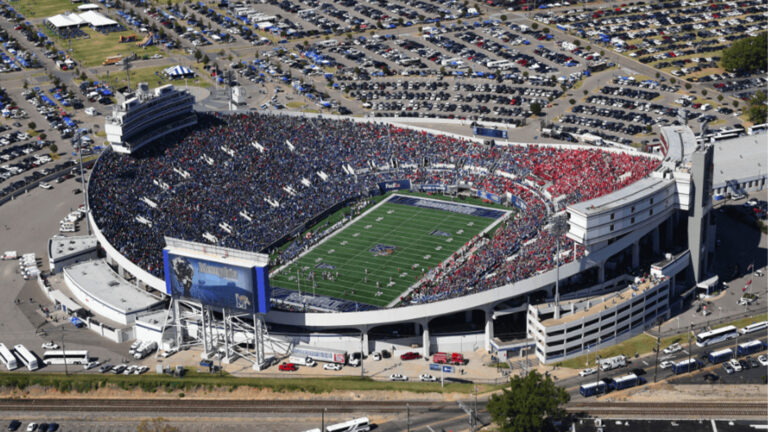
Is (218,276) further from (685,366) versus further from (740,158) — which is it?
(740,158)

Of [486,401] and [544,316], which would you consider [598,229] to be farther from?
[486,401]

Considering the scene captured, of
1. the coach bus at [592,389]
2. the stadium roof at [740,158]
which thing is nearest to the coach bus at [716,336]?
the coach bus at [592,389]

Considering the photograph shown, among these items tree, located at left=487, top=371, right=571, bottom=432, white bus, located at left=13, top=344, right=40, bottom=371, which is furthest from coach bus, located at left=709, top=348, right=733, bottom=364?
white bus, located at left=13, top=344, right=40, bottom=371

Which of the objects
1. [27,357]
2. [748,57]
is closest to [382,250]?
[27,357]

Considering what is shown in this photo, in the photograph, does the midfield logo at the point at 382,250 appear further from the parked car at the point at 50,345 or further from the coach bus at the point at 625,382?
the parked car at the point at 50,345

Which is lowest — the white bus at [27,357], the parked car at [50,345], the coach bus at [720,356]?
the parked car at [50,345]

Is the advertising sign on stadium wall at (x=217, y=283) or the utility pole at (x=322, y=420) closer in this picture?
the utility pole at (x=322, y=420)

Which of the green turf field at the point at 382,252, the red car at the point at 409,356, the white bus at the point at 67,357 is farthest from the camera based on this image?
the green turf field at the point at 382,252

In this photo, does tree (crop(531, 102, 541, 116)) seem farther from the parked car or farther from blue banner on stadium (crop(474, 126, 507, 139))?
the parked car
